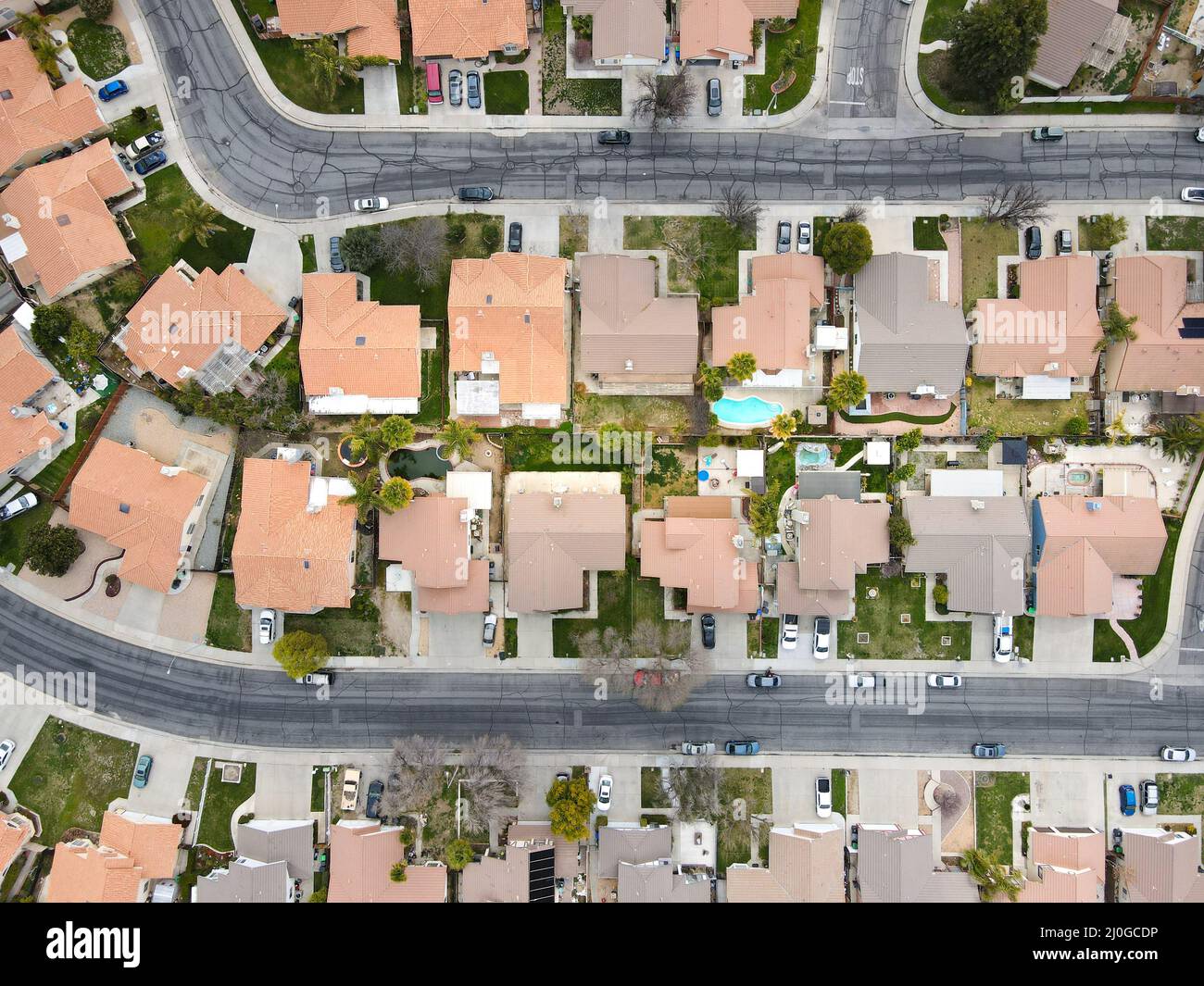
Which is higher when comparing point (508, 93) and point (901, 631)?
point (508, 93)

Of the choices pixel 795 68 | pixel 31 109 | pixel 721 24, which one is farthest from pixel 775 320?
pixel 31 109

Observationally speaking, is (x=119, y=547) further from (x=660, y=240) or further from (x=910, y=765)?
(x=910, y=765)

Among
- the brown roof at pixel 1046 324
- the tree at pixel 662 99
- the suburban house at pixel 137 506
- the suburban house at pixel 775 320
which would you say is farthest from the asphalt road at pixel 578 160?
the suburban house at pixel 137 506

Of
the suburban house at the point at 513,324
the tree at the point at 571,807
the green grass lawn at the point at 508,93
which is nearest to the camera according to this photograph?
the tree at the point at 571,807

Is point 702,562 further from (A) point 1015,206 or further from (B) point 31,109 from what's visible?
(B) point 31,109

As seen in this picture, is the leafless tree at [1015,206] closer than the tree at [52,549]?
No

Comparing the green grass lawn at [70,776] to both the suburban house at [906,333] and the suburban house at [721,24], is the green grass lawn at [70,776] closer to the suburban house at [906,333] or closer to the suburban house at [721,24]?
the suburban house at [906,333]

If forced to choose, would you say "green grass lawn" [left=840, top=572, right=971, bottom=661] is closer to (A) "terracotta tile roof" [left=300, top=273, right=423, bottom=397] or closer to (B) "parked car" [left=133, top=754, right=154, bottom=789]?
(A) "terracotta tile roof" [left=300, top=273, right=423, bottom=397]
